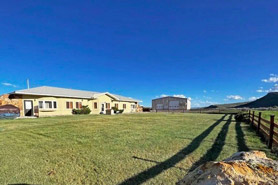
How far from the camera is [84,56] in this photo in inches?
1042

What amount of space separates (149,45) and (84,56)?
38.3ft

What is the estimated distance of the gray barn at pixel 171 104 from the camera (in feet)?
124

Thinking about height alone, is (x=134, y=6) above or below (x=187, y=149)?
above

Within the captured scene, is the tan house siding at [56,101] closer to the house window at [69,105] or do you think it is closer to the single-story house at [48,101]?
the single-story house at [48,101]

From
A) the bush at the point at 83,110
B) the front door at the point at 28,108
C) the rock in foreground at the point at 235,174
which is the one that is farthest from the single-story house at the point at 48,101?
the rock in foreground at the point at 235,174

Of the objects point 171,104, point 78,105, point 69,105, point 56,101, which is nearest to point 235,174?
point 56,101

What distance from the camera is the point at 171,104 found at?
3909 centimetres

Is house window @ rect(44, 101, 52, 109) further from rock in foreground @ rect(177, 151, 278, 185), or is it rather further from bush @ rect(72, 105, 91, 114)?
rock in foreground @ rect(177, 151, 278, 185)

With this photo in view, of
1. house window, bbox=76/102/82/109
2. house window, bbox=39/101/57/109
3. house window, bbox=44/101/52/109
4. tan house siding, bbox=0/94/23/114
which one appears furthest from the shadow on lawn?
house window, bbox=76/102/82/109

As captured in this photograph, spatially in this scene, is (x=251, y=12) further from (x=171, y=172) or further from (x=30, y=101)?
(x=30, y=101)

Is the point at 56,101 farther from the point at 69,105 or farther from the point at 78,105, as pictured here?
the point at 78,105

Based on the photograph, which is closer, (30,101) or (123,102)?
(30,101)

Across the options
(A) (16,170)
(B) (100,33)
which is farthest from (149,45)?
(A) (16,170)

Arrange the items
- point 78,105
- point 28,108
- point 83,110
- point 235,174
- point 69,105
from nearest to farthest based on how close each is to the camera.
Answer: point 235,174, point 28,108, point 69,105, point 83,110, point 78,105
